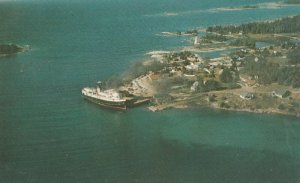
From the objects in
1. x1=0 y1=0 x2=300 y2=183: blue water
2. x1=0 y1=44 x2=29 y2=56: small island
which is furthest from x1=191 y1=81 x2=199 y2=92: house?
x1=0 y1=44 x2=29 y2=56: small island

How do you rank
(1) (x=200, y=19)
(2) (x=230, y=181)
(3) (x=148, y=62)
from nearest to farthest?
(2) (x=230, y=181) → (3) (x=148, y=62) → (1) (x=200, y=19)

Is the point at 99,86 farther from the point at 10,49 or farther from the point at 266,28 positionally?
the point at 266,28

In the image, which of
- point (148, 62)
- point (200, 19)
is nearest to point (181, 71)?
point (148, 62)

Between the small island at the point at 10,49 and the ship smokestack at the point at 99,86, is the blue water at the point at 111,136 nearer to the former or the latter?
the ship smokestack at the point at 99,86

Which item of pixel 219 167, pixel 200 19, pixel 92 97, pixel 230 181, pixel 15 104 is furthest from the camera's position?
pixel 200 19

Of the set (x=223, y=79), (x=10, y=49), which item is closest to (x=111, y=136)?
(x=223, y=79)

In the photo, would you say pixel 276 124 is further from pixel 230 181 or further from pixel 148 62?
pixel 148 62
